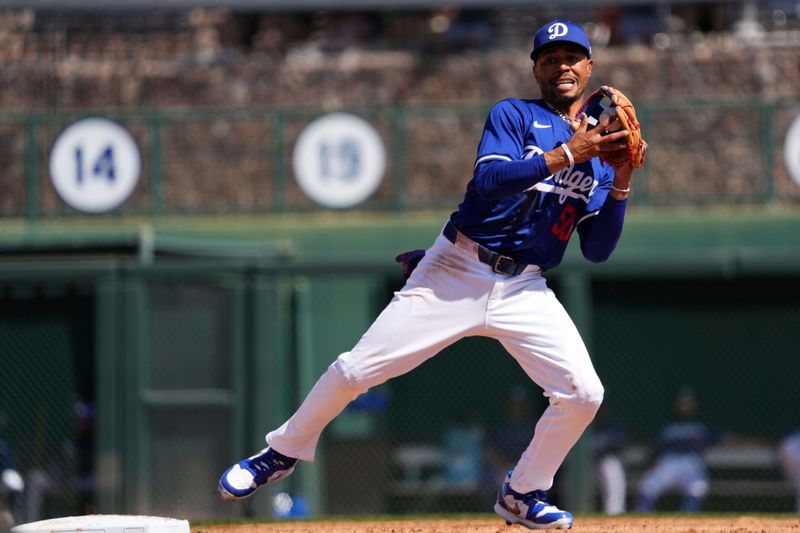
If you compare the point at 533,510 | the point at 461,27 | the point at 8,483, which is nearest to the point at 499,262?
the point at 533,510

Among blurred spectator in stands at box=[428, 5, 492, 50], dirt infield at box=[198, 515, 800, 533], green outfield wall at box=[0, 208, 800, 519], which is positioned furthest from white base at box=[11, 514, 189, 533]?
blurred spectator in stands at box=[428, 5, 492, 50]

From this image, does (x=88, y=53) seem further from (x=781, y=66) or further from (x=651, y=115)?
(x=781, y=66)

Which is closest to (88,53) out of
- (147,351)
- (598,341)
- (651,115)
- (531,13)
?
(531,13)

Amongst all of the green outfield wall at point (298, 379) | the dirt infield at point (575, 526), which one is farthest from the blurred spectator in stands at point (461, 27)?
the dirt infield at point (575, 526)

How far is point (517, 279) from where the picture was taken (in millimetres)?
5191

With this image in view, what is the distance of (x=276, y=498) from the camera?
9930 mm

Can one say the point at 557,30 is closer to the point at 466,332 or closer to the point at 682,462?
Answer: the point at 466,332

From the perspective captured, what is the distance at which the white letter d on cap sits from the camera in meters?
5.03

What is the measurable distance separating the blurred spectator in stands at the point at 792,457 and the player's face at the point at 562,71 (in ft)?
18.5

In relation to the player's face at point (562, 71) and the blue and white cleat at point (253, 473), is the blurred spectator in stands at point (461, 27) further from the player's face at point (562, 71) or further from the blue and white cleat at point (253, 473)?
the blue and white cleat at point (253, 473)

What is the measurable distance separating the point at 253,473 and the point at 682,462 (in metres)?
5.51

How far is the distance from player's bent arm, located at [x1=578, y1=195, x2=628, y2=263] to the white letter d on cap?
65 centimetres

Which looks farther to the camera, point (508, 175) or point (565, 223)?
point (565, 223)

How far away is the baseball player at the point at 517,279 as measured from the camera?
5.09m
